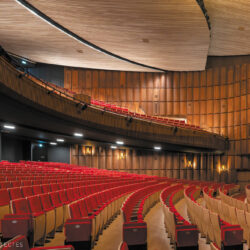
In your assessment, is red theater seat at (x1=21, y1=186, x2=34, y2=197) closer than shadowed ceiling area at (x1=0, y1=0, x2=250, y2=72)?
Yes

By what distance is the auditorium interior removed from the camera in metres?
3.61

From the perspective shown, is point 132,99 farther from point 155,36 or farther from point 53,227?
point 53,227

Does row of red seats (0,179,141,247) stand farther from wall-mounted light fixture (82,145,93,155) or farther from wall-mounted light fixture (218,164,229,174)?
wall-mounted light fixture (218,164,229,174)

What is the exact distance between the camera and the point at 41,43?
1209 centimetres

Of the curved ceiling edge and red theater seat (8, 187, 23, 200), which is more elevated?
the curved ceiling edge

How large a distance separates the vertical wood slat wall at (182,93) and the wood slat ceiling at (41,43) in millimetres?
646

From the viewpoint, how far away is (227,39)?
42.8ft

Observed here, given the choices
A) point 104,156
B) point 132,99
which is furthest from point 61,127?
point 132,99

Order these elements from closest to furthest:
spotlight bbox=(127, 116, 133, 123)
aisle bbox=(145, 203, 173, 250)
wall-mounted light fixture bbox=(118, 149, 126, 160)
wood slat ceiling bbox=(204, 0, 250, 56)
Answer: aisle bbox=(145, 203, 173, 250), wood slat ceiling bbox=(204, 0, 250, 56), spotlight bbox=(127, 116, 133, 123), wall-mounted light fixture bbox=(118, 149, 126, 160)

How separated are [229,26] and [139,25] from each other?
3.42 metres

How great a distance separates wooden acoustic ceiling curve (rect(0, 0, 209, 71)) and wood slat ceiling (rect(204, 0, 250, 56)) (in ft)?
2.05

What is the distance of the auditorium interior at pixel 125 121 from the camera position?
361 centimetres

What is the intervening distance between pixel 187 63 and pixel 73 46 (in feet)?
16.1

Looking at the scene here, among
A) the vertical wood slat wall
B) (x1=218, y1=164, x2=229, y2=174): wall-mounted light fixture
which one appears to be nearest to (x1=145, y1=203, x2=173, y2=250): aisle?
(x1=218, y1=164, x2=229, y2=174): wall-mounted light fixture
